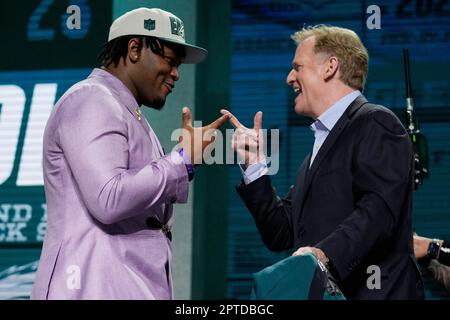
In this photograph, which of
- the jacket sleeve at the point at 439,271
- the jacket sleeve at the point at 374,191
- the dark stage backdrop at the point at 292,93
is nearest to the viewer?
the jacket sleeve at the point at 374,191

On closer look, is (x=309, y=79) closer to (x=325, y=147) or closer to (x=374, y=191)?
(x=325, y=147)

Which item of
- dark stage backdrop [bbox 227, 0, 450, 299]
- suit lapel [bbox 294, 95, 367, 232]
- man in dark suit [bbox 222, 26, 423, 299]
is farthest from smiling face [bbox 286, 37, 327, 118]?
dark stage backdrop [bbox 227, 0, 450, 299]

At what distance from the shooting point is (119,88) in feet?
7.63

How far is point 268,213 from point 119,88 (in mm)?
805

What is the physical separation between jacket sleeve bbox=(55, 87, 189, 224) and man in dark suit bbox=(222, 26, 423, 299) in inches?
15.9

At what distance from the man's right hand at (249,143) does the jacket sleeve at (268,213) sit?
0.25 ft

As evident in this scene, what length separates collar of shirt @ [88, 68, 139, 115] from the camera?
2299 millimetres

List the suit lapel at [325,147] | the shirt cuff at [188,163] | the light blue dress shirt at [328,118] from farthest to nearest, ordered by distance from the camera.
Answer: the light blue dress shirt at [328,118], the suit lapel at [325,147], the shirt cuff at [188,163]

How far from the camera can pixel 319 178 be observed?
258 cm

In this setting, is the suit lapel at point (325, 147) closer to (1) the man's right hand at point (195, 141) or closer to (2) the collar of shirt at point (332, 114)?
(2) the collar of shirt at point (332, 114)

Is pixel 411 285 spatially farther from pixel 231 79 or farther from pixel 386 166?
pixel 231 79

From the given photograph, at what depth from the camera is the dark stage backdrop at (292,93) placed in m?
4.83

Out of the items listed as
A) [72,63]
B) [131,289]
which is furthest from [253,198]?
[72,63]

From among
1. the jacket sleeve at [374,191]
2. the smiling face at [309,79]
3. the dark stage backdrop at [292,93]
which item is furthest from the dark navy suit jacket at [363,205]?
the dark stage backdrop at [292,93]
